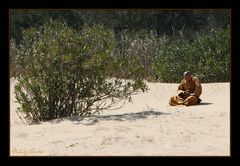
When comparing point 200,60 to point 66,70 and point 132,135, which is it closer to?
point 66,70

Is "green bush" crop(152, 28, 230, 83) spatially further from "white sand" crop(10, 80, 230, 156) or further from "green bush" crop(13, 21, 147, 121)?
"green bush" crop(13, 21, 147, 121)

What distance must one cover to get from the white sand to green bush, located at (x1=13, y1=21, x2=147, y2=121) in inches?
33.0

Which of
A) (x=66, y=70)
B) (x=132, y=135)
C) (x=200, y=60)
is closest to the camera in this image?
(x=132, y=135)

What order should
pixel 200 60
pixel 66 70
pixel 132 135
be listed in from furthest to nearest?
pixel 200 60 < pixel 66 70 < pixel 132 135

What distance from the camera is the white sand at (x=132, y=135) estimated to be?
29.2 ft

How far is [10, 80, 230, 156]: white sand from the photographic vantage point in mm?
8914

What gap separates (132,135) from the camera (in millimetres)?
9859

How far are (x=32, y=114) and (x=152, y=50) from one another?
965 centimetres

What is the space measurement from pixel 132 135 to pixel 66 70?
287 cm

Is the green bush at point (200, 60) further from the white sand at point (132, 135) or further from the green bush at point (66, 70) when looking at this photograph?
the green bush at point (66, 70)

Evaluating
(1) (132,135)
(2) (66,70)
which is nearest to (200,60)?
(2) (66,70)

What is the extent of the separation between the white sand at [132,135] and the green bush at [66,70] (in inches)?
33.0

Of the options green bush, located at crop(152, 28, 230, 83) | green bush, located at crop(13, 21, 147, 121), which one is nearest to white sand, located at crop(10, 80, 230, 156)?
green bush, located at crop(13, 21, 147, 121)

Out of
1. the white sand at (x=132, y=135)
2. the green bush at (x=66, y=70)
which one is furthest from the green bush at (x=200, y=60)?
the green bush at (x=66, y=70)
